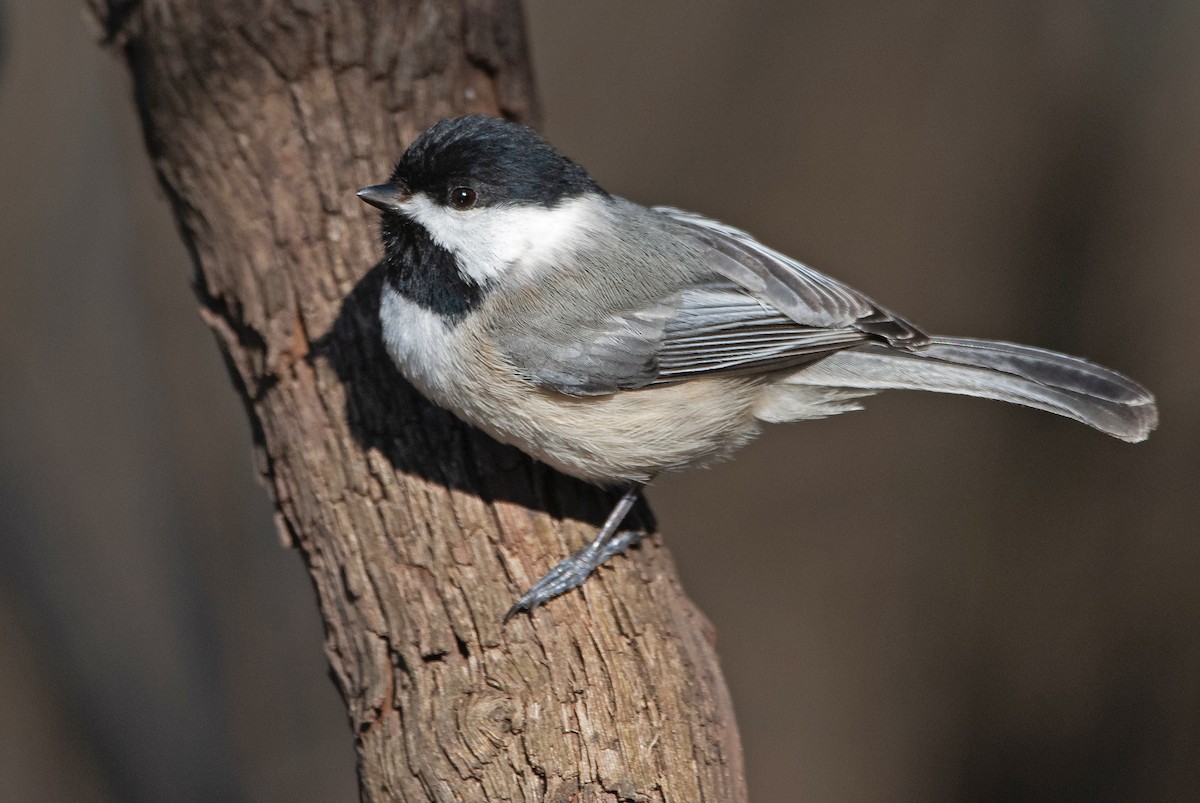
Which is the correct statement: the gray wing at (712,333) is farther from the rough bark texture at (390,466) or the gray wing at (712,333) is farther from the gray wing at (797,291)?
the rough bark texture at (390,466)

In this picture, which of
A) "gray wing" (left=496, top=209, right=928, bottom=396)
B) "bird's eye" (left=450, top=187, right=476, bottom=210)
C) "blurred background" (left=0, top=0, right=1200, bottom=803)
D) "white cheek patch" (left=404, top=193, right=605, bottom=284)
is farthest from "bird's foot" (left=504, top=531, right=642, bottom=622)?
"blurred background" (left=0, top=0, right=1200, bottom=803)

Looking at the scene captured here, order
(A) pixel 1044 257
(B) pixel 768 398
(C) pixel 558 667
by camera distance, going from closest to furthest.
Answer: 1. (C) pixel 558 667
2. (B) pixel 768 398
3. (A) pixel 1044 257

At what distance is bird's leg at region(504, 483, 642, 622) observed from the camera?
7.70 feet

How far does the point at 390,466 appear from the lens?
2561 mm

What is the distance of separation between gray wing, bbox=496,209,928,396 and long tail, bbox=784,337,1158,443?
0.07 metres

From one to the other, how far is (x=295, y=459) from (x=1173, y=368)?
10.8 feet

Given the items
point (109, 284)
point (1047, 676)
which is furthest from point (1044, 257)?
point (109, 284)

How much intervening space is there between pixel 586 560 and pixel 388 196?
39.7 inches

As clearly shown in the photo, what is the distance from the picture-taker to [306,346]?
2719 millimetres

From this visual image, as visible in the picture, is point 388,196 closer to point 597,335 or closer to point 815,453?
point 597,335

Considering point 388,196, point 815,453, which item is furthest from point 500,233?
point 815,453

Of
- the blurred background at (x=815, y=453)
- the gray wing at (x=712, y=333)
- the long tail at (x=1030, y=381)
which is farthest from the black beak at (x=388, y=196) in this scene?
the blurred background at (x=815, y=453)

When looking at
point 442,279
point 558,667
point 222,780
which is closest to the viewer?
point 558,667

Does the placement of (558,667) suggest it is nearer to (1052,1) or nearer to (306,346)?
(306,346)
